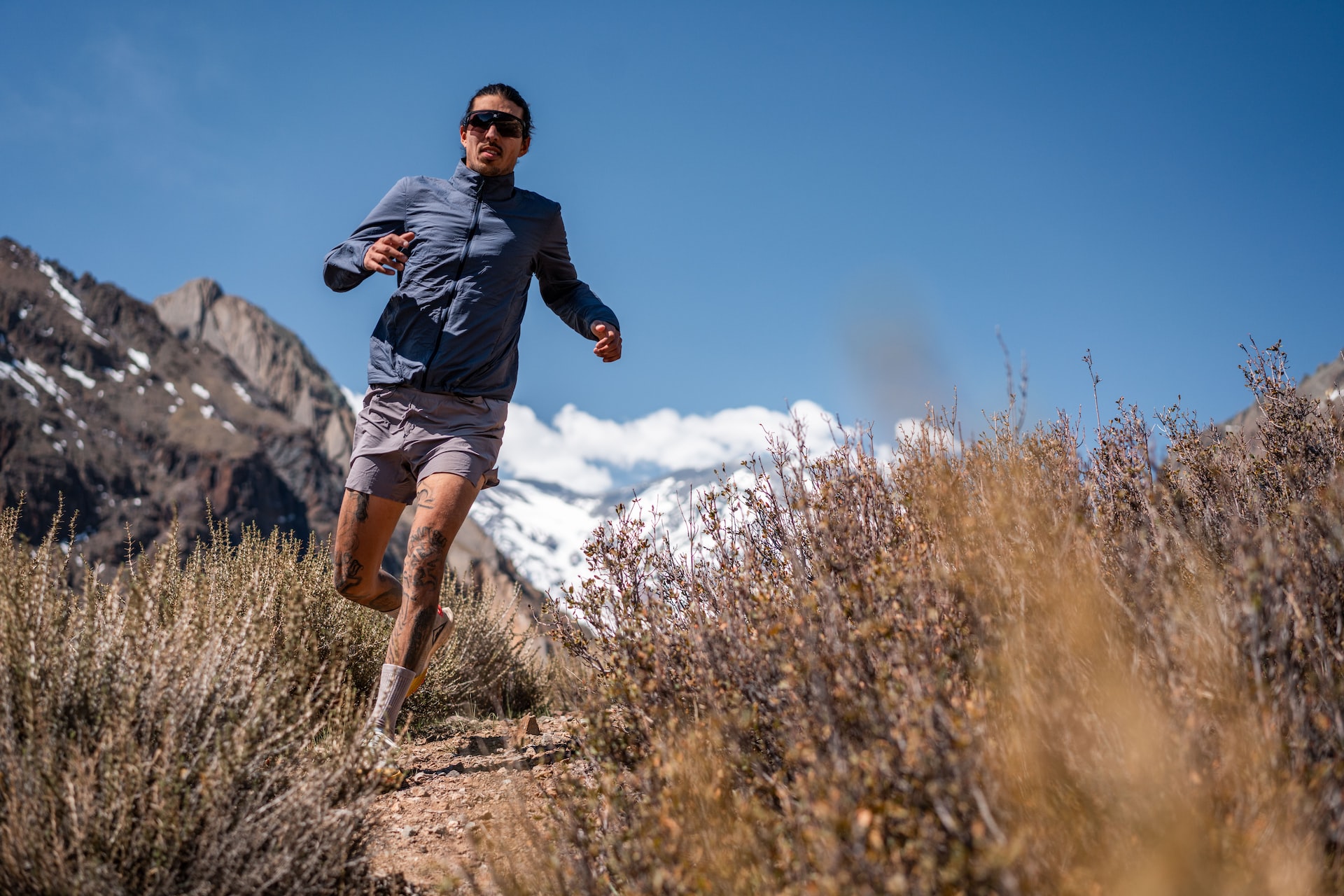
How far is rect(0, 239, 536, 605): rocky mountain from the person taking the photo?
213 feet

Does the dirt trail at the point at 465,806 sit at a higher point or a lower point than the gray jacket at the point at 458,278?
lower

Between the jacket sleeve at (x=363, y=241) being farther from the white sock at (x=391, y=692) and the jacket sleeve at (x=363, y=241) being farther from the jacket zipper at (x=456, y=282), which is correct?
the white sock at (x=391, y=692)

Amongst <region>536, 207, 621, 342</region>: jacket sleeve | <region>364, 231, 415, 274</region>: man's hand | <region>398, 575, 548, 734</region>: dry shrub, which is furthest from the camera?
<region>398, 575, 548, 734</region>: dry shrub

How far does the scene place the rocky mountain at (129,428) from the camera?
213 ft

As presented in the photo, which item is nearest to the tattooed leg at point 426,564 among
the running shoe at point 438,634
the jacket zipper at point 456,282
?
the running shoe at point 438,634

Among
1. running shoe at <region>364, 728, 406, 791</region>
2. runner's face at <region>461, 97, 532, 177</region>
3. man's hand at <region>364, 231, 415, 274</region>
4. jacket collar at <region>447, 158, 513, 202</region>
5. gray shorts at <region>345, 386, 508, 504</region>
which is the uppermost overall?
runner's face at <region>461, 97, 532, 177</region>

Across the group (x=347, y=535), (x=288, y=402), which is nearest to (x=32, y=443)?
(x=288, y=402)

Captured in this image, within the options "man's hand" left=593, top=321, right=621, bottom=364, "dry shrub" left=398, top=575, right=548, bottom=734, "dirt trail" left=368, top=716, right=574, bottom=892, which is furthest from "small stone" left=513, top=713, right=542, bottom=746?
"man's hand" left=593, top=321, right=621, bottom=364

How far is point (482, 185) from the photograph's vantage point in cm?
309

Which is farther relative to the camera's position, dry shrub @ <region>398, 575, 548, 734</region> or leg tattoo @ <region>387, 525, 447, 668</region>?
dry shrub @ <region>398, 575, 548, 734</region>

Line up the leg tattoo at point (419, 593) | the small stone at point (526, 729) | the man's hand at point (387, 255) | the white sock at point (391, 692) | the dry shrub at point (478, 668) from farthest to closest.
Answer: the dry shrub at point (478, 668)
the small stone at point (526, 729)
the man's hand at point (387, 255)
the leg tattoo at point (419, 593)
the white sock at point (391, 692)

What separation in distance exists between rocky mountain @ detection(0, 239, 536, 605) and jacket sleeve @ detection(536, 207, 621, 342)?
53.1 metres

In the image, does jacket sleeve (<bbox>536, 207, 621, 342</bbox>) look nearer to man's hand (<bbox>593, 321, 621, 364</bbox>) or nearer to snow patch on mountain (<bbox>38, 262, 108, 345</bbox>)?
man's hand (<bbox>593, 321, 621, 364</bbox>)

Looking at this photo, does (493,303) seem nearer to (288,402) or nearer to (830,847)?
(830,847)
